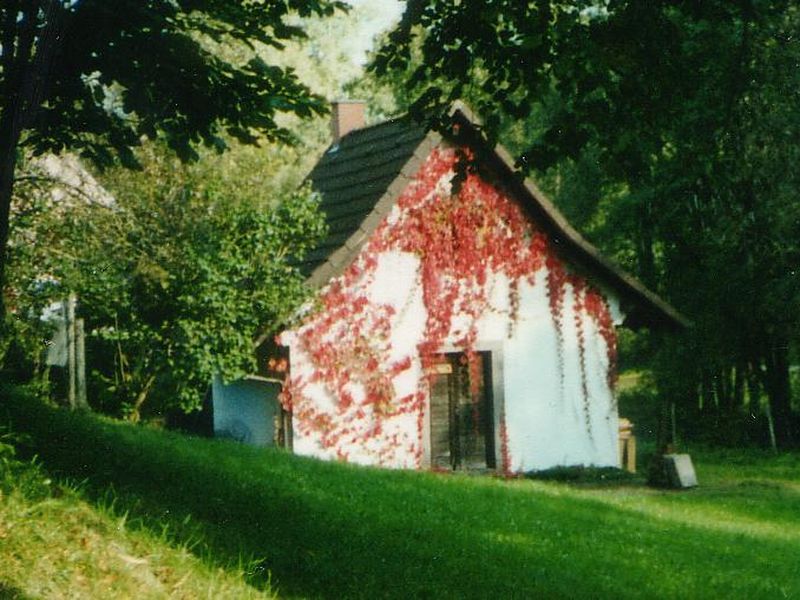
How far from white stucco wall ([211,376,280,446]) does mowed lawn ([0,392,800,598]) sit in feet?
9.95

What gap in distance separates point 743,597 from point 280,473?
475 cm

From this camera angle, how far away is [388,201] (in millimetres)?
15523

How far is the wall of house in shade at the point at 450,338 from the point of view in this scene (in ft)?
50.1

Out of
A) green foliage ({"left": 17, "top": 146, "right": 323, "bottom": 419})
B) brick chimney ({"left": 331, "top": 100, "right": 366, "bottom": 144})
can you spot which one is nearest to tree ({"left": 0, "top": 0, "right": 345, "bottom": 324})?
green foliage ({"left": 17, "top": 146, "right": 323, "bottom": 419})

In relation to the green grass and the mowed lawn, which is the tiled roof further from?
the green grass

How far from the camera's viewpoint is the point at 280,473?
9938 mm

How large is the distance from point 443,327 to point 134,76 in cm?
1000

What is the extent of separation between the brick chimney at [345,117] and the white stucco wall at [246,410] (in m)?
6.21

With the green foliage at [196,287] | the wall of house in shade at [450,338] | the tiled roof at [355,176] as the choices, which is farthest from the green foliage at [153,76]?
the wall of house in shade at [450,338]

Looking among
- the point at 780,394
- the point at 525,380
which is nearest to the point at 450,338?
the point at 525,380

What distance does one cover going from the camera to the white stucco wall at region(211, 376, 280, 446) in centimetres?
1570

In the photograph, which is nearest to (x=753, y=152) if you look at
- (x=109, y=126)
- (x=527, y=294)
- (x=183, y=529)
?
(x=527, y=294)

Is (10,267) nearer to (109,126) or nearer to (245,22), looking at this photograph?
(109,126)

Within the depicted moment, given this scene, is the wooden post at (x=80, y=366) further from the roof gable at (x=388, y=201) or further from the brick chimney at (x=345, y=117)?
the brick chimney at (x=345, y=117)
